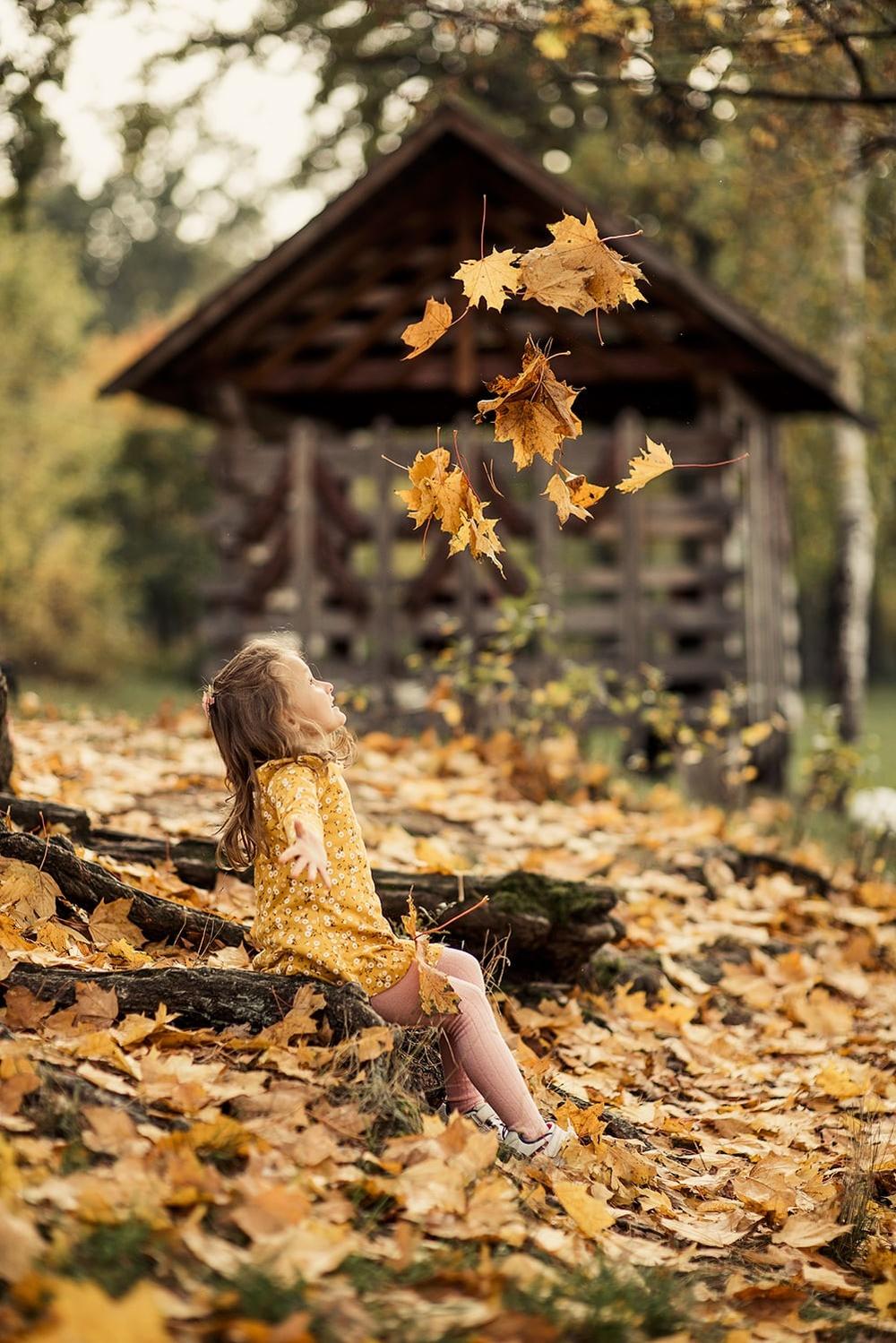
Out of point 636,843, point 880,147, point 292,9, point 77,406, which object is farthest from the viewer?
point 77,406

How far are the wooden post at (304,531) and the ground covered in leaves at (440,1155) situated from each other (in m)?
5.09

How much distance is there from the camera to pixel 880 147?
6551mm

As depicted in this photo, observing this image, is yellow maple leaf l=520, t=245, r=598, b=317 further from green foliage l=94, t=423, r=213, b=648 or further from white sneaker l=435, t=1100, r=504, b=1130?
green foliage l=94, t=423, r=213, b=648

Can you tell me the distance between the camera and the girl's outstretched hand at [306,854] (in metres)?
2.96

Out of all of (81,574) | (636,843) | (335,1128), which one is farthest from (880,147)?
(81,574)

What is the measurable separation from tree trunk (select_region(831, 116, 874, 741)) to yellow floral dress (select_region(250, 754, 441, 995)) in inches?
412

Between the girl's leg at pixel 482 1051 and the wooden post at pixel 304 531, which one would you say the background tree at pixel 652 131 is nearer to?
the wooden post at pixel 304 531

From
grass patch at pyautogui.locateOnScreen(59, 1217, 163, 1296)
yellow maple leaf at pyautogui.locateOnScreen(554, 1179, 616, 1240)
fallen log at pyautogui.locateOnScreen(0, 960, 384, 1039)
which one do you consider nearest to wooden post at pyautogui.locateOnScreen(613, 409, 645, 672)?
fallen log at pyautogui.locateOnScreen(0, 960, 384, 1039)

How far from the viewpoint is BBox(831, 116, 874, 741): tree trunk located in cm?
A: 1305

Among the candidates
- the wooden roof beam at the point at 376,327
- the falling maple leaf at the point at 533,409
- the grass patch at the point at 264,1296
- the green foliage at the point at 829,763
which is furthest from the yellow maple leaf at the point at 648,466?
the wooden roof beam at the point at 376,327

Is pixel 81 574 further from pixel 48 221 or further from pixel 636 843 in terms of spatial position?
pixel 48 221

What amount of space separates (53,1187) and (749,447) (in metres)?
10.7

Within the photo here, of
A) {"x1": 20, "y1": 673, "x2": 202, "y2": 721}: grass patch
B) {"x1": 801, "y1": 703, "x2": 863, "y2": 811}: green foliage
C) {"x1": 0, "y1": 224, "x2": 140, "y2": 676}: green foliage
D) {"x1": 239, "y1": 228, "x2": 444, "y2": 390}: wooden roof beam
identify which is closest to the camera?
{"x1": 801, "y1": 703, "x2": 863, "y2": 811}: green foliage

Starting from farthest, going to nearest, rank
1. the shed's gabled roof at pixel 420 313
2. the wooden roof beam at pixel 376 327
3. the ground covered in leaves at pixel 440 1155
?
the wooden roof beam at pixel 376 327 → the shed's gabled roof at pixel 420 313 → the ground covered in leaves at pixel 440 1155
